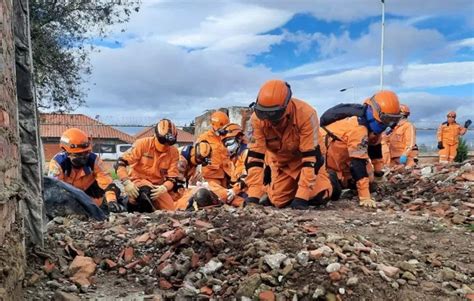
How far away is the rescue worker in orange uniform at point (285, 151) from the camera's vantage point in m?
5.88

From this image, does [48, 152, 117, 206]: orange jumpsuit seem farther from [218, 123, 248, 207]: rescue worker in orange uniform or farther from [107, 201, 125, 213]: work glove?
[218, 123, 248, 207]: rescue worker in orange uniform

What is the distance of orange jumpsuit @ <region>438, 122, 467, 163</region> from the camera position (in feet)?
50.3

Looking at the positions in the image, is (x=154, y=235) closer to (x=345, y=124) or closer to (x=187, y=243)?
(x=187, y=243)

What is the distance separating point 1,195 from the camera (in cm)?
292

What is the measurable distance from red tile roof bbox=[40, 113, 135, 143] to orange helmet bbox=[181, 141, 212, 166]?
31.0 ft

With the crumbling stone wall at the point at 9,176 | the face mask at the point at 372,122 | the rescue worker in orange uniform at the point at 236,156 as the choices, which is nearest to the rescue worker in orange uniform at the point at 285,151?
the face mask at the point at 372,122

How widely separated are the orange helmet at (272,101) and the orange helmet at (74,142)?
273cm

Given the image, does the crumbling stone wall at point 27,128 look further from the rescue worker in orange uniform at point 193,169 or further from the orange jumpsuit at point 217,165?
the orange jumpsuit at point 217,165

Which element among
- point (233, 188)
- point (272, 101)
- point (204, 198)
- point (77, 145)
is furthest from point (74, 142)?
point (272, 101)

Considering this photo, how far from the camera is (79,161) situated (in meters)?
7.66

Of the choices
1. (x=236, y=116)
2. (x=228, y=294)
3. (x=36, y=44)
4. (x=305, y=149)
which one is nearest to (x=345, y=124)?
(x=305, y=149)

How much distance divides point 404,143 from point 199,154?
5.56 meters

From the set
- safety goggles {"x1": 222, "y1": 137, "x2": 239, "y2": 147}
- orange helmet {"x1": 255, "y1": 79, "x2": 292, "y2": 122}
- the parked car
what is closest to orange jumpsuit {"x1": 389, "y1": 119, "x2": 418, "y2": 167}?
safety goggles {"x1": 222, "y1": 137, "x2": 239, "y2": 147}

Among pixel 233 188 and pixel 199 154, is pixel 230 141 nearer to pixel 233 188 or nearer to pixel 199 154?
pixel 199 154
